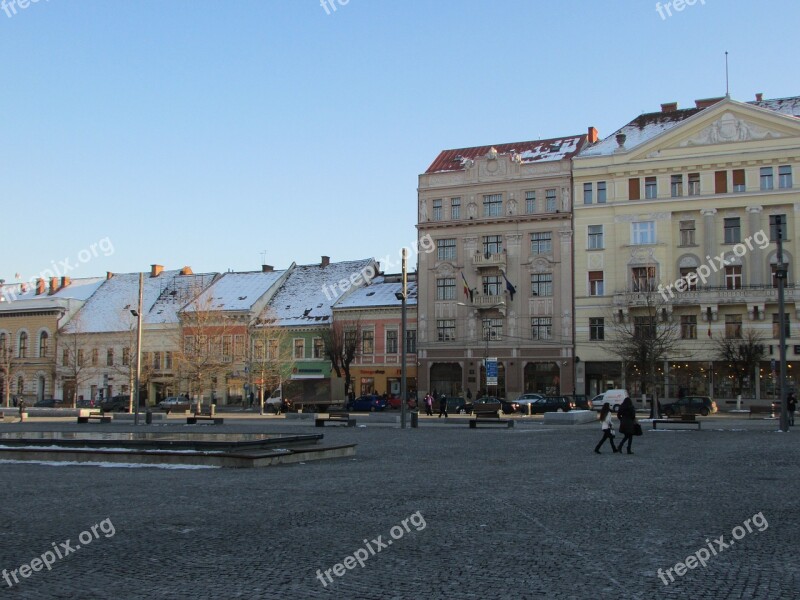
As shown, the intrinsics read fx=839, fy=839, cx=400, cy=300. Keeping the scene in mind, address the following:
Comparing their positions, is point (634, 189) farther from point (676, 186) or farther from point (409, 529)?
point (409, 529)

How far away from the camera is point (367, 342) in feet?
219

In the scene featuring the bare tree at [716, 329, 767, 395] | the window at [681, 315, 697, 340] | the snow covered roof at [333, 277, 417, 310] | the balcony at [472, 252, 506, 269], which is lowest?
the bare tree at [716, 329, 767, 395]

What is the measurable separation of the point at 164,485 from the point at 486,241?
51210mm

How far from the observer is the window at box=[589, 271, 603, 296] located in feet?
198

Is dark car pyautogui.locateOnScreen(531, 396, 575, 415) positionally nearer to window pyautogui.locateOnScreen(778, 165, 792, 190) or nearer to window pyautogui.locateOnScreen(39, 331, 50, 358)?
window pyautogui.locateOnScreen(778, 165, 792, 190)

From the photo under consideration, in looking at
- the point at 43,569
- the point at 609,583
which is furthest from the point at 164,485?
the point at 609,583

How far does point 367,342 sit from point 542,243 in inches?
623

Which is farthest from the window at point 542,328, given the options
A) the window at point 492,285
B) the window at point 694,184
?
the window at point 694,184

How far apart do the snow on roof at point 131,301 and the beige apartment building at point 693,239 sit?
33.7 m

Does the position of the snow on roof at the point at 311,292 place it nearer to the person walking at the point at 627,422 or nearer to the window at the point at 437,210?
the window at the point at 437,210

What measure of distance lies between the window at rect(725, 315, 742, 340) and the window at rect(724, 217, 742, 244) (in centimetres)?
521

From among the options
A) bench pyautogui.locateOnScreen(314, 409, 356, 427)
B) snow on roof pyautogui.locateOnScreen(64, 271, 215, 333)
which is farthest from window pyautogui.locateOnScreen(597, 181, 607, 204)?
snow on roof pyautogui.locateOnScreen(64, 271, 215, 333)

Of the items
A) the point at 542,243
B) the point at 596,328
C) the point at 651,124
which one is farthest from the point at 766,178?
the point at 542,243

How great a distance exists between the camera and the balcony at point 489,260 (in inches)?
2447
